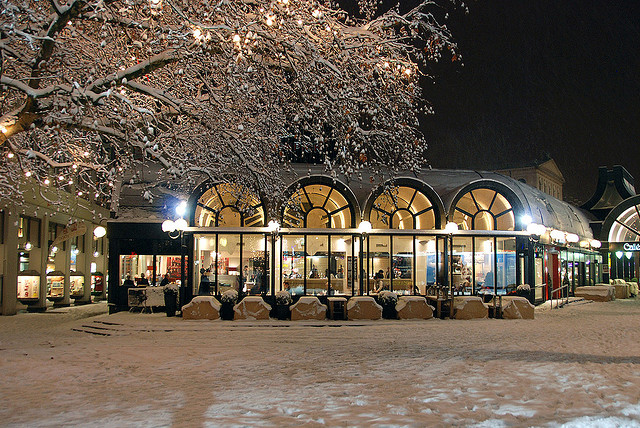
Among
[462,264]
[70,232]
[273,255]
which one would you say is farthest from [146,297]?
[462,264]

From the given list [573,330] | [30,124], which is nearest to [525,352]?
[573,330]

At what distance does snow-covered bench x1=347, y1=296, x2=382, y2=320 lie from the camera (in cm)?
1800

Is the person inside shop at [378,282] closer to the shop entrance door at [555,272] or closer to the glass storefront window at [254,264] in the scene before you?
the glass storefront window at [254,264]

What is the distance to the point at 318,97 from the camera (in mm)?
10289

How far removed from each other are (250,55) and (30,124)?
12.1 ft

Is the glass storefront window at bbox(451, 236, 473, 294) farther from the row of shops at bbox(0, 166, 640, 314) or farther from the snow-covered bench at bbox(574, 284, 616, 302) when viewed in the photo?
the snow-covered bench at bbox(574, 284, 616, 302)

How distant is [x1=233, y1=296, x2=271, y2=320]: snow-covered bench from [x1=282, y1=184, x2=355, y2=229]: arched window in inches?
141

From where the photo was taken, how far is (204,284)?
20.0m

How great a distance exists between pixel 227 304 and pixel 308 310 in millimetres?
2655

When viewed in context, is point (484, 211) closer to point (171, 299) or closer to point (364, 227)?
point (364, 227)

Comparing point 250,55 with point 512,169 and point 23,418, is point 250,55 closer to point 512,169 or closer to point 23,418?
point 23,418

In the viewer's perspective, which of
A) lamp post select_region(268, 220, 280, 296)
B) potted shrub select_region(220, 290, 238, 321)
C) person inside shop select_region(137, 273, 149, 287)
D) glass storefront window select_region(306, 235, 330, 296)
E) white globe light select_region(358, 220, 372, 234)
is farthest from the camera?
person inside shop select_region(137, 273, 149, 287)

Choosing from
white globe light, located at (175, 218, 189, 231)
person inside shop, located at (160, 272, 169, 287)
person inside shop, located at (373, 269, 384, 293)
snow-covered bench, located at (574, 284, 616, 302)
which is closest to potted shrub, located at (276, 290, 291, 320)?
white globe light, located at (175, 218, 189, 231)

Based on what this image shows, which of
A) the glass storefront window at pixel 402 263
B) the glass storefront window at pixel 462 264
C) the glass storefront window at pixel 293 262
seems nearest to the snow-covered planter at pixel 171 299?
the glass storefront window at pixel 293 262
